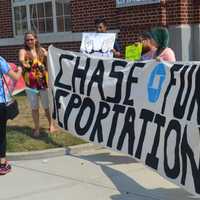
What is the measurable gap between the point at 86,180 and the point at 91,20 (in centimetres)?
872

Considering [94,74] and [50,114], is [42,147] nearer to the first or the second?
[50,114]

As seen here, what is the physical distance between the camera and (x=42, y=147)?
8.74 meters

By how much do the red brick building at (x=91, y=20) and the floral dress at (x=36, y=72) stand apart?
460cm

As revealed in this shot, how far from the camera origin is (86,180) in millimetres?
7027

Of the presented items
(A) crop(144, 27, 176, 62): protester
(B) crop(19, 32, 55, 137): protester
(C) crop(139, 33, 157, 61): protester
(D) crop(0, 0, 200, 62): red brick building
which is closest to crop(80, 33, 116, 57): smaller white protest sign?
(B) crop(19, 32, 55, 137): protester

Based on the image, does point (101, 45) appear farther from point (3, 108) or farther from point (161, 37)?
point (3, 108)

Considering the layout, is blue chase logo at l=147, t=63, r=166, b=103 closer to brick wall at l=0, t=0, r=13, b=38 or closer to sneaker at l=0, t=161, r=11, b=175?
sneaker at l=0, t=161, r=11, b=175

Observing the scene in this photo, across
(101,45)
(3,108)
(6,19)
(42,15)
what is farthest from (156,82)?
(6,19)

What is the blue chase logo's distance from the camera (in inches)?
249

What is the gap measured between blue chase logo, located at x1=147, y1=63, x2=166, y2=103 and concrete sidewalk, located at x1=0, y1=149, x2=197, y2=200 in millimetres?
1008

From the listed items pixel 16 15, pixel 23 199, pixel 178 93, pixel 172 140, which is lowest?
pixel 23 199

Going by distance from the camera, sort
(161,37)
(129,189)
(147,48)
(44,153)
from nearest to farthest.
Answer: (129,189) → (161,37) → (147,48) → (44,153)

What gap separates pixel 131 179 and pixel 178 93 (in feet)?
4.69

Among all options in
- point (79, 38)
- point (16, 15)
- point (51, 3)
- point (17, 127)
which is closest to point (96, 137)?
point (17, 127)
